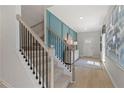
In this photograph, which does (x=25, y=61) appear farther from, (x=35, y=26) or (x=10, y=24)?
(x=35, y=26)

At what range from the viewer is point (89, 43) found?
12.1 m

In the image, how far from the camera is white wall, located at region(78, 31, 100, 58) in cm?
1186

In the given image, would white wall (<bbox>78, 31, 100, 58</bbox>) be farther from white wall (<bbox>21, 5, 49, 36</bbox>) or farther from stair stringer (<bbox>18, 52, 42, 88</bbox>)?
stair stringer (<bbox>18, 52, 42, 88</bbox>)

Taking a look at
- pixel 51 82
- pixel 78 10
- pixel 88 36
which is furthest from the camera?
pixel 88 36

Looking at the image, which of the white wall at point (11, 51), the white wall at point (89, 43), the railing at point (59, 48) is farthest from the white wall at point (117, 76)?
the white wall at point (89, 43)

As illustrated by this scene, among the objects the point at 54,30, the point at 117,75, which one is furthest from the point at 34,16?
the point at 117,75

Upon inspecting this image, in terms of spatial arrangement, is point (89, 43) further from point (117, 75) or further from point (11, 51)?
point (11, 51)

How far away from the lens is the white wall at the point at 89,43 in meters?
11.9

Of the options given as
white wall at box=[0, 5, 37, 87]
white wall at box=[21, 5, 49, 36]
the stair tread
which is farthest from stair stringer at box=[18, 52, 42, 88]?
white wall at box=[21, 5, 49, 36]

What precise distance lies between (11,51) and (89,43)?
366 inches

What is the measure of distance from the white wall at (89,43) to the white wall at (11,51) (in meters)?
8.99
